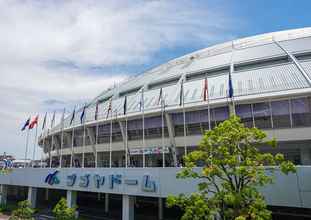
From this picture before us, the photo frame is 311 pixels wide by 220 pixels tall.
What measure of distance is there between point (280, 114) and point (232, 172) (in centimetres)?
1835

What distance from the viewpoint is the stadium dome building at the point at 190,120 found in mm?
25906

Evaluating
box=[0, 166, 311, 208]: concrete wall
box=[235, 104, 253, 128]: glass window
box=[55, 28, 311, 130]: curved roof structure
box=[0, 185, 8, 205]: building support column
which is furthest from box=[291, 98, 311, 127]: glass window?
box=[0, 185, 8, 205]: building support column

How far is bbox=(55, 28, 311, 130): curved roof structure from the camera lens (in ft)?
103

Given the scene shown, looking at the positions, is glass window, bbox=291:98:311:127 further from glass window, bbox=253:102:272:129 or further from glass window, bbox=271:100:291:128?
glass window, bbox=253:102:272:129

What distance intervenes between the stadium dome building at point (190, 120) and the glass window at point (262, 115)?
97mm

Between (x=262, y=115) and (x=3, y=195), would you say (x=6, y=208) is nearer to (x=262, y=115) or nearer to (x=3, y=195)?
(x=3, y=195)

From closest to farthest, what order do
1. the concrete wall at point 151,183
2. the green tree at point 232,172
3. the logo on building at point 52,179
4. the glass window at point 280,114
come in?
the green tree at point 232,172 < the concrete wall at point 151,183 < the glass window at point 280,114 < the logo on building at point 52,179

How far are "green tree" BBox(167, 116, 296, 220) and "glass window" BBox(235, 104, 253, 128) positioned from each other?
53.1ft

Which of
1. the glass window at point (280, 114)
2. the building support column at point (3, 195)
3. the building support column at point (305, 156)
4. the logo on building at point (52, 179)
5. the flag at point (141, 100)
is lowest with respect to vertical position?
the building support column at point (3, 195)

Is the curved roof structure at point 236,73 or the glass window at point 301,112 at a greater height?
the curved roof structure at point 236,73

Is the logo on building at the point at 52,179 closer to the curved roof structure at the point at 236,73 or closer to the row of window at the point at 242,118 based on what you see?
the row of window at the point at 242,118

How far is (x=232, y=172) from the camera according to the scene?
1330 cm

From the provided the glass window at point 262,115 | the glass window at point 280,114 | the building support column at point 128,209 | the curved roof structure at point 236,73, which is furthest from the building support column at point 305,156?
the building support column at point 128,209

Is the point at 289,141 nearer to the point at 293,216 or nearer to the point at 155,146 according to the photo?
the point at 293,216
